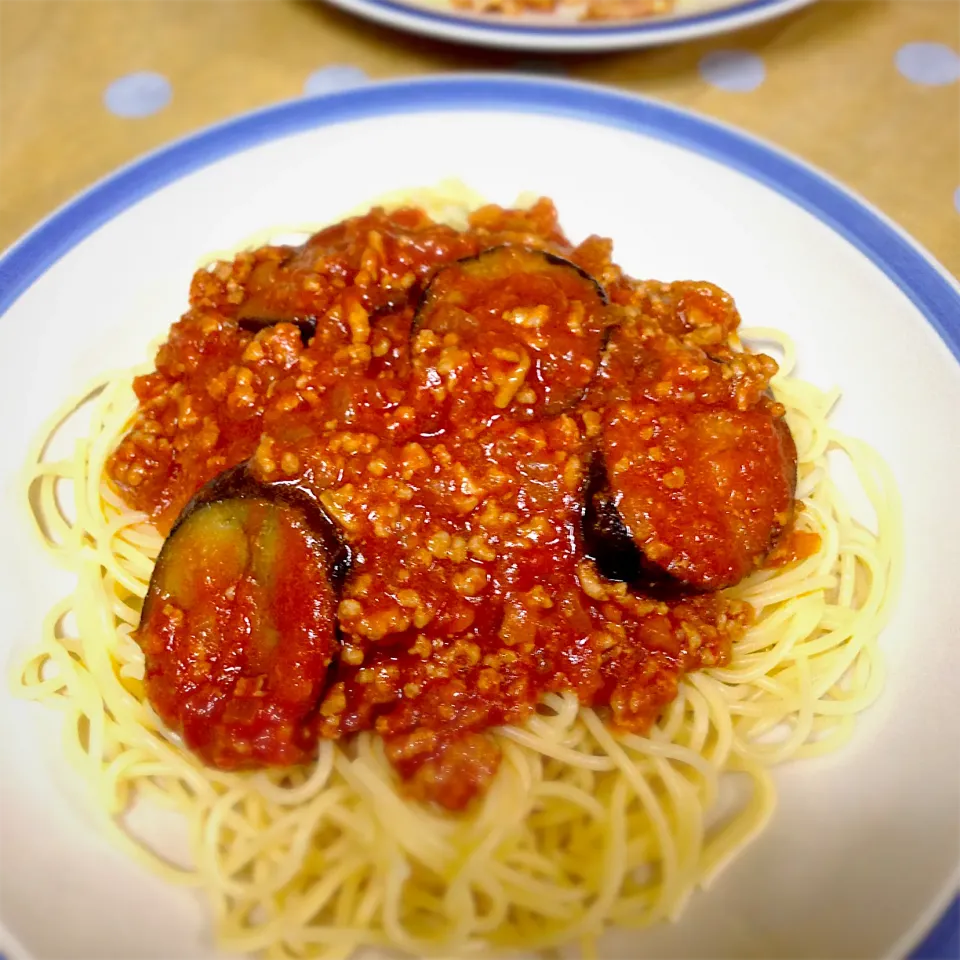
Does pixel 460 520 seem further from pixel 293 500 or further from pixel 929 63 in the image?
pixel 929 63

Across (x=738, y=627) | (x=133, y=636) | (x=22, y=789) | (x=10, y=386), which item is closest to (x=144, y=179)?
(x=10, y=386)

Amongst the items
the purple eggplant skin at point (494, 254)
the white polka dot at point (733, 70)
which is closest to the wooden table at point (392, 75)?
the white polka dot at point (733, 70)

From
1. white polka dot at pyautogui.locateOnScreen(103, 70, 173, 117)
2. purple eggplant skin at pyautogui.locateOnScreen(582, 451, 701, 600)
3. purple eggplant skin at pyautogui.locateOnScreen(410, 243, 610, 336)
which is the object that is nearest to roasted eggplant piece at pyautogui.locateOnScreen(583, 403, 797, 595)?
purple eggplant skin at pyautogui.locateOnScreen(582, 451, 701, 600)

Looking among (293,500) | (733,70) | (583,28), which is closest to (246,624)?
(293,500)

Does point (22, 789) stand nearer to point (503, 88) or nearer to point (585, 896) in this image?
point (585, 896)

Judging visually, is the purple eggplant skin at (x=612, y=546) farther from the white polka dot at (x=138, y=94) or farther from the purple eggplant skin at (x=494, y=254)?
the white polka dot at (x=138, y=94)

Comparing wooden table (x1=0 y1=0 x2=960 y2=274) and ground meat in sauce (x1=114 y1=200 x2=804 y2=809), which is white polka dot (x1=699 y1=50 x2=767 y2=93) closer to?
wooden table (x1=0 y1=0 x2=960 y2=274)

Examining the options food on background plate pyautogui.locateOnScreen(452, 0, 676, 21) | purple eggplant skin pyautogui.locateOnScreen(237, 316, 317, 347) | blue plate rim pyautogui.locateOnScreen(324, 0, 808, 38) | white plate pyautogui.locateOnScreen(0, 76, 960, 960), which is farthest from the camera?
food on background plate pyautogui.locateOnScreen(452, 0, 676, 21)
